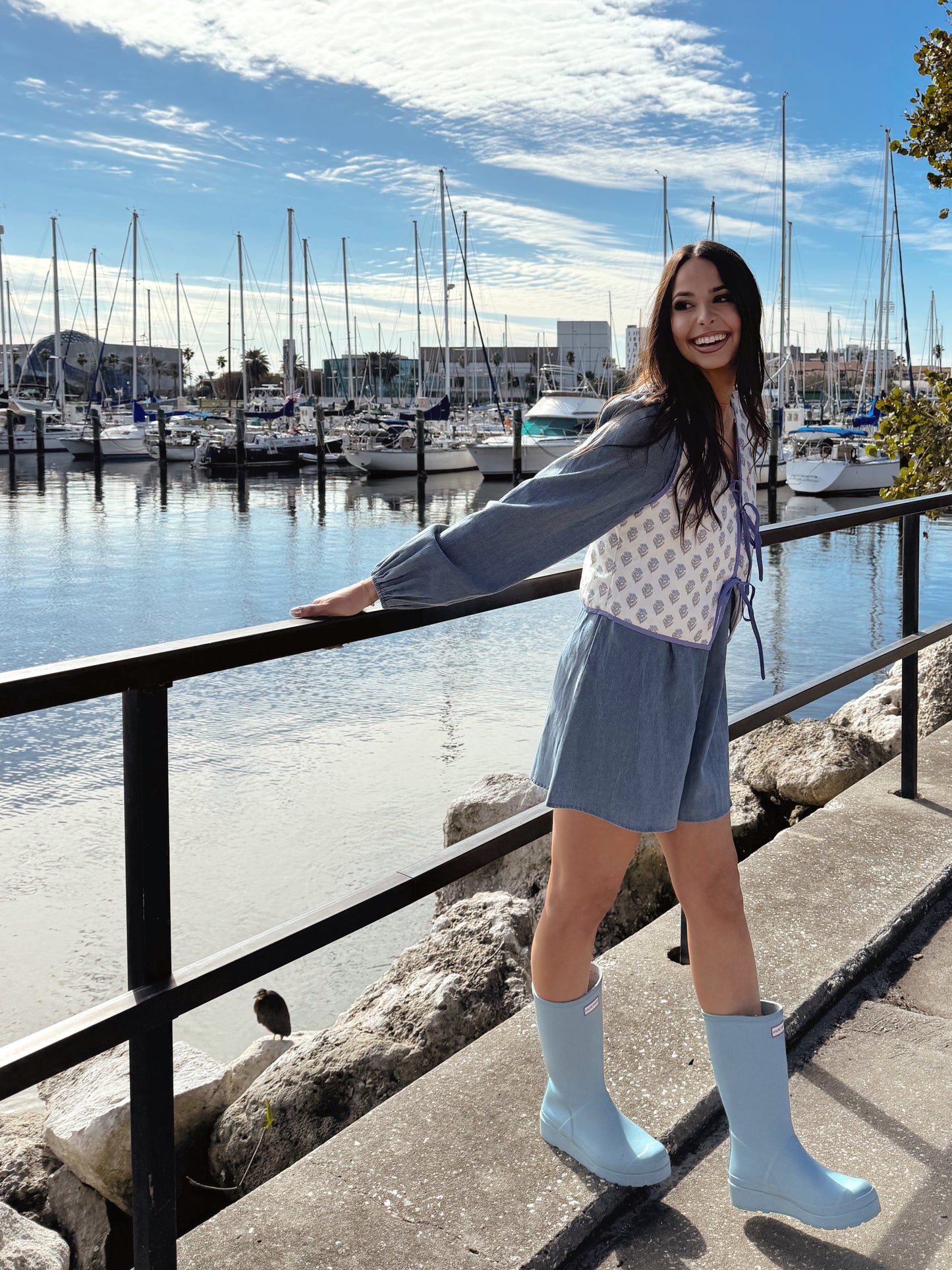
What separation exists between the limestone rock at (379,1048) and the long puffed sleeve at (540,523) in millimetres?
1434

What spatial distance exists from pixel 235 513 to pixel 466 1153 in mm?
29814

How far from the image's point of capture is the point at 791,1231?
1.93 m

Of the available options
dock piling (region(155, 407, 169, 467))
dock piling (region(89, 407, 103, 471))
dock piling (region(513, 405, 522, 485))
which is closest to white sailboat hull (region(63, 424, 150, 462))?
dock piling (region(89, 407, 103, 471))

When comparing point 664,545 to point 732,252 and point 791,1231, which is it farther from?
point 791,1231

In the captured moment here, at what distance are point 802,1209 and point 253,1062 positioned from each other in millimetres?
1891

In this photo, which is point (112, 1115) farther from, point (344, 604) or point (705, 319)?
point (705, 319)

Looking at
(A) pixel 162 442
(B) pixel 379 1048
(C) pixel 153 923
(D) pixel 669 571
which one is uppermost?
(A) pixel 162 442

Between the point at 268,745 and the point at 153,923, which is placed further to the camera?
the point at 268,745

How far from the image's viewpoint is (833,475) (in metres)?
34.7

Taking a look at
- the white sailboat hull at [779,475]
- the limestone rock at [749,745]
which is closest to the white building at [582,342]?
the white sailboat hull at [779,475]

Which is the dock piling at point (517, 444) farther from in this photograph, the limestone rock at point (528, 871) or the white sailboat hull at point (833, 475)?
the limestone rock at point (528, 871)

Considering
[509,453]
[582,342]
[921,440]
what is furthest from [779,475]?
[582,342]

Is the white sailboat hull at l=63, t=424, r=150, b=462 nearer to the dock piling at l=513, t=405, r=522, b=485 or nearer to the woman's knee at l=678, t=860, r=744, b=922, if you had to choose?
the dock piling at l=513, t=405, r=522, b=485

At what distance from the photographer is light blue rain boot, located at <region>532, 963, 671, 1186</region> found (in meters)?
1.97
